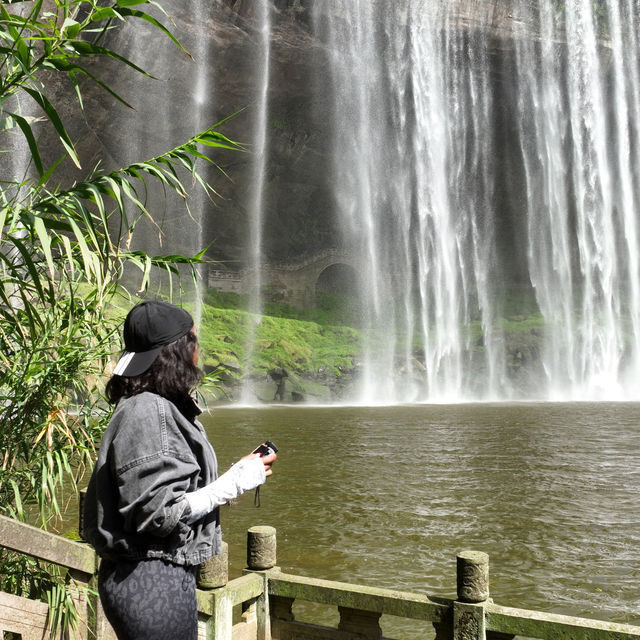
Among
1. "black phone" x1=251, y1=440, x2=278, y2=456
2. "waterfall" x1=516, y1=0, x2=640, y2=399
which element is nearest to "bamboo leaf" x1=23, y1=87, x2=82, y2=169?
"black phone" x1=251, y1=440, x2=278, y2=456

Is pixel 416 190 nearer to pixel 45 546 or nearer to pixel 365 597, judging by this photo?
pixel 365 597

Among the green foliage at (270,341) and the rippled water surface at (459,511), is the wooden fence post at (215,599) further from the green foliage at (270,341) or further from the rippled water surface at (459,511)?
the green foliage at (270,341)

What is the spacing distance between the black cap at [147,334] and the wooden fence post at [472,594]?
5.39 feet

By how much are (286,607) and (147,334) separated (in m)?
1.99

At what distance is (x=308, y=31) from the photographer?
30922 mm

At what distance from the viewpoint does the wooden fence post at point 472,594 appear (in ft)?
9.49

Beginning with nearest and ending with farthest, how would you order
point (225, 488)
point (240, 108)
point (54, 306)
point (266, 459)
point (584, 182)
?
point (225, 488), point (266, 459), point (54, 306), point (240, 108), point (584, 182)

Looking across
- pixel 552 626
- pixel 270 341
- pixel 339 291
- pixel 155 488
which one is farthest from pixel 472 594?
pixel 339 291

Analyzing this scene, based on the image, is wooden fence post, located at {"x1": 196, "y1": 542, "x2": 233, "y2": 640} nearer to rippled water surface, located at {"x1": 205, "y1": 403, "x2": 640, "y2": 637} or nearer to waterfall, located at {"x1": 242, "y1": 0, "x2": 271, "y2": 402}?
rippled water surface, located at {"x1": 205, "y1": 403, "x2": 640, "y2": 637}

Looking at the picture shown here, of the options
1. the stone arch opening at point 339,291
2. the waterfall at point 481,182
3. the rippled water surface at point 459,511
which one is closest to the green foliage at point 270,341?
the stone arch opening at point 339,291

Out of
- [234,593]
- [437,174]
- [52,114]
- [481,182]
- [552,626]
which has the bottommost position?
[552,626]

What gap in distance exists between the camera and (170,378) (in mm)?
1998

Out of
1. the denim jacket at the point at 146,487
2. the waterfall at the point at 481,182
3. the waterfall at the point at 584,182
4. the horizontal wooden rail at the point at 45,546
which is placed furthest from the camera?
the waterfall at the point at 584,182

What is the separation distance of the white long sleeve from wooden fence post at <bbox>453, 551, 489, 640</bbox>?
1.30m
